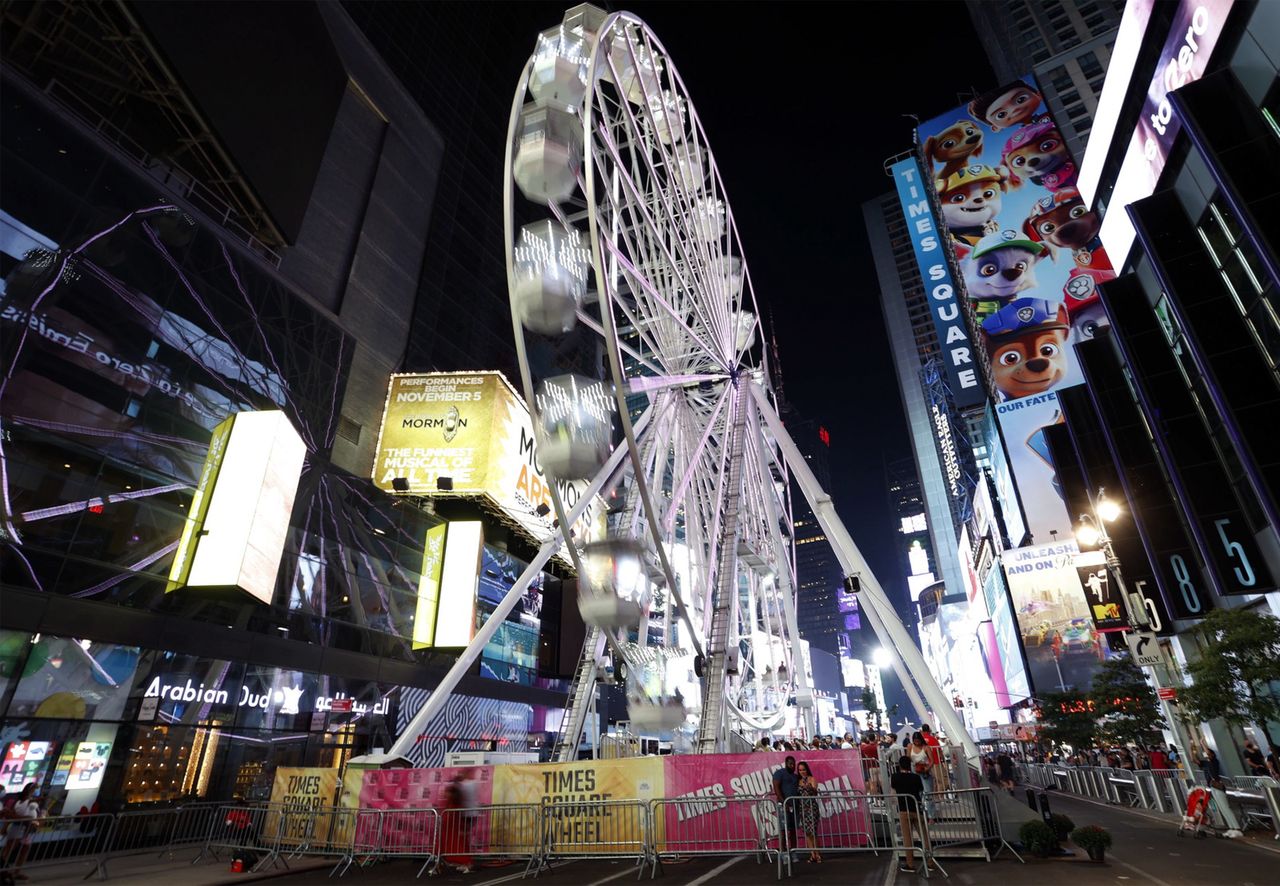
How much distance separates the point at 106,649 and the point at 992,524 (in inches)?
2405

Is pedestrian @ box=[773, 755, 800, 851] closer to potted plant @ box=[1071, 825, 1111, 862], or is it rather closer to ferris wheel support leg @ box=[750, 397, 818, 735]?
potted plant @ box=[1071, 825, 1111, 862]

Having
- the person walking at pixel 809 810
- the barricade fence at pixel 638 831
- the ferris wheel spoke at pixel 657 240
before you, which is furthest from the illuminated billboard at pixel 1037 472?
the person walking at pixel 809 810

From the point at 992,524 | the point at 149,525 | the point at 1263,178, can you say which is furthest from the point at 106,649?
the point at 992,524

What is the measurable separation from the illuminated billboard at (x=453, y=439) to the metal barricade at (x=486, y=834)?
18659 mm

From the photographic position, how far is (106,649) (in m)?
16.6

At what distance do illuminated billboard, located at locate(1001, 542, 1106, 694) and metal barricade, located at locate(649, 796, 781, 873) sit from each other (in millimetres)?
44080

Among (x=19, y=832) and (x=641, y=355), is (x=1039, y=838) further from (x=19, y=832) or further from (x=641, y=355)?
(x=19, y=832)

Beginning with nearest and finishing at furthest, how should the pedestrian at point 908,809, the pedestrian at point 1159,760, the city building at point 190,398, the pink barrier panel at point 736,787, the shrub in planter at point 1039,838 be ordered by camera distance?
1. the pedestrian at point 908,809
2. the shrub in planter at point 1039,838
3. the pink barrier panel at point 736,787
4. the city building at point 190,398
5. the pedestrian at point 1159,760

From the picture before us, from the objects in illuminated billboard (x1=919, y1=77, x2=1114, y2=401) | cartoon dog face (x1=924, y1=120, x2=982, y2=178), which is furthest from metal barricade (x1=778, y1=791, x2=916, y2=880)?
cartoon dog face (x1=924, y1=120, x2=982, y2=178)

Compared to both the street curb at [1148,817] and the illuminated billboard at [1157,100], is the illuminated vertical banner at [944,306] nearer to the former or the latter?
the illuminated billboard at [1157,100]

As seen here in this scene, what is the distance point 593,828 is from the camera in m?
11.0

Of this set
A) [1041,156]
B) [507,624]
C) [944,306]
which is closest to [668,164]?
[507,624]

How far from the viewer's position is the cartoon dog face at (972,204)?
54.7 m

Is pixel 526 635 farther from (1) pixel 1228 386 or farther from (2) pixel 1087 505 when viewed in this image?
(1) pixel 1228 386
